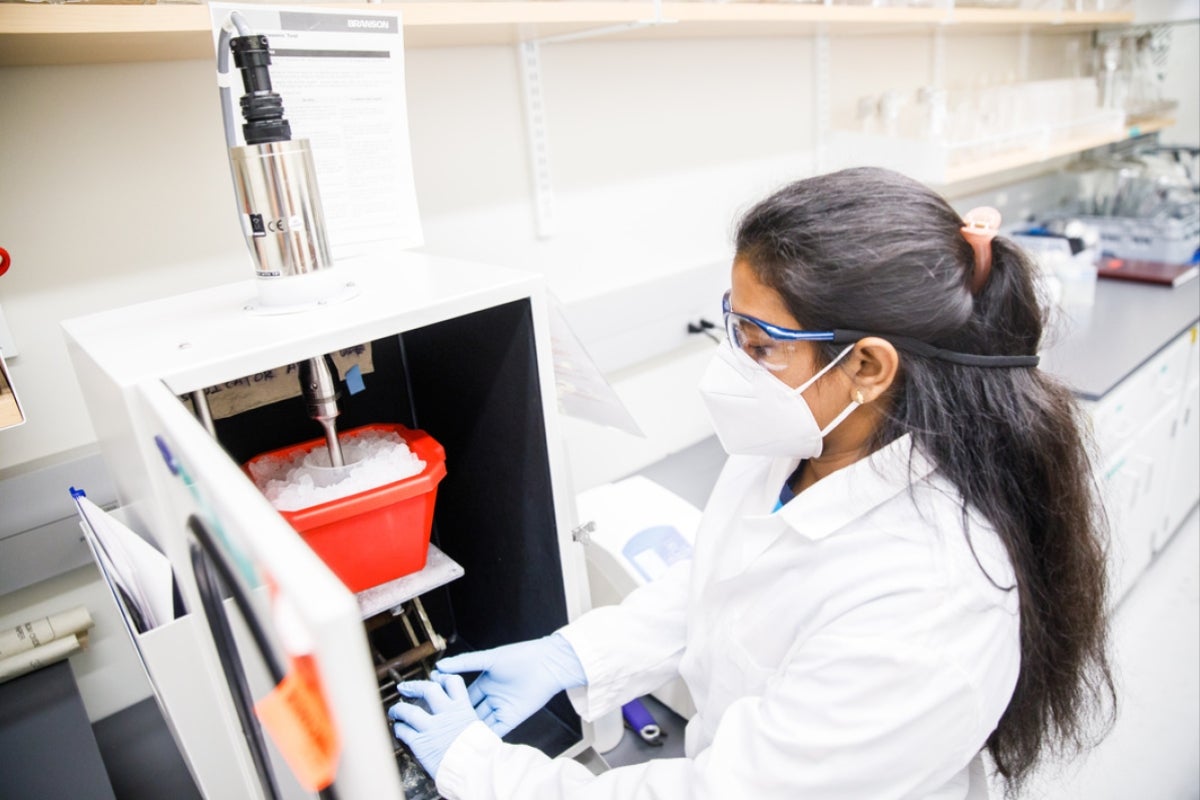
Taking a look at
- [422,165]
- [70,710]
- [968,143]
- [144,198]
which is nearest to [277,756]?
[70,710]

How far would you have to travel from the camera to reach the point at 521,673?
3.08 feet

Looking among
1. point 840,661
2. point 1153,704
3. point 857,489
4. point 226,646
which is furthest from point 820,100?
point 226,646

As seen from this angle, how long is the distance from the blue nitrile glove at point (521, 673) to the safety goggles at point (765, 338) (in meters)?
0.43

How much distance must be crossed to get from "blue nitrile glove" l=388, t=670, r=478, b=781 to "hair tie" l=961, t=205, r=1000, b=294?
2.40ft

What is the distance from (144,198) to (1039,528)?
3.84ft

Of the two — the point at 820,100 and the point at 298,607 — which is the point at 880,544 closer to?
the point at 298,607

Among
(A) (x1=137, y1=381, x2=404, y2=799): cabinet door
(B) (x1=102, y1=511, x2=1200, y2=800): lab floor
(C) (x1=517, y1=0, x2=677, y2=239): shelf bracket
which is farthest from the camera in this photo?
(B) (x1=102, y1=511, x2=1200, y2=800): lab floor

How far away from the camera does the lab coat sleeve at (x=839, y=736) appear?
0.68 m

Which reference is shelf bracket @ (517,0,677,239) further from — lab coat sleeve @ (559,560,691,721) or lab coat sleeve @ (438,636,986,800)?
lab coat sleeve @ (438,636,986,800)

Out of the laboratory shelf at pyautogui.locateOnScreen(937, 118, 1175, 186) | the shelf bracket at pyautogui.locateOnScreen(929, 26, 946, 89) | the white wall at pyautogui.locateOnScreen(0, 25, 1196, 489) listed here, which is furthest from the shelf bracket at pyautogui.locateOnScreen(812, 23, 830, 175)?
the shelf bracket at pyautogui.locateOnScreen(929, 26, 946, 89)

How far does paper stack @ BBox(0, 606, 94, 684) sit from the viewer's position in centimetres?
94

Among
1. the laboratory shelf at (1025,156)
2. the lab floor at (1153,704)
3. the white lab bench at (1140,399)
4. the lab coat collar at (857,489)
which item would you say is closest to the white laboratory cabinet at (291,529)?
the lab coat collar at (857,489)

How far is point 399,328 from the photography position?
2.25ft

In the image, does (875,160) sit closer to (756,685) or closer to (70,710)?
(756,685)
